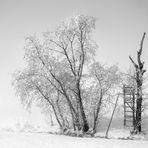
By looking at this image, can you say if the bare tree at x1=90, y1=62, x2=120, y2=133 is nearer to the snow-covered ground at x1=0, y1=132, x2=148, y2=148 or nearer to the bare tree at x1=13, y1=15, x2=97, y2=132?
the bare tree at x1=13, y1=15, x2=97, y2=132

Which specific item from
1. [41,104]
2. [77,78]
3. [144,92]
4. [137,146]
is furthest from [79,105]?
[137,146]

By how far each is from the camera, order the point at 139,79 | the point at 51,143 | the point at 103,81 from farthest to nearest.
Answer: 1. the point at 103,81
2. the point at 139,79
3. the point at 51,143

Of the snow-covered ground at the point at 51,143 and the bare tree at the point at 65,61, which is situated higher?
the bare tree at the point at 65,61

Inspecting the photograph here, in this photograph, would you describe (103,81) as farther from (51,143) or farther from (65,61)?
(51,143)

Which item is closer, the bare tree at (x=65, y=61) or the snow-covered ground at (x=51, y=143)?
the snow-covered ground at (x=51, y=143)

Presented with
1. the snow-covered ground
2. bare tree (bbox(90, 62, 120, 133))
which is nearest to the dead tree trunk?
bare tree (bbox(90, 62, 120, 133))

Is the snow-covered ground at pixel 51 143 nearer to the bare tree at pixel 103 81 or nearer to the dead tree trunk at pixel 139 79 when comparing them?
the dead tree trunk at pixel 139 79

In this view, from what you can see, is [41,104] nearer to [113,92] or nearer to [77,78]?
[77,78]

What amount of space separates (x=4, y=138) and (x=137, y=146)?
19.4 ft

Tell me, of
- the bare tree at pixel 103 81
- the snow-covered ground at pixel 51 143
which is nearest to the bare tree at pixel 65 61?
the bare tree at pixel 103 81

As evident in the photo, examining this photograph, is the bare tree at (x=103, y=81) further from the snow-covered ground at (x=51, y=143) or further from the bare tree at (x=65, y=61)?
the snow-covered ground at (x=51, y=143)

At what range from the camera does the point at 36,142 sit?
32.4 feet

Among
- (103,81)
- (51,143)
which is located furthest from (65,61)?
(51,143)

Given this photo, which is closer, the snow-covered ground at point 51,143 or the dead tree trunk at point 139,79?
the snow-covered ground at point 51,143
